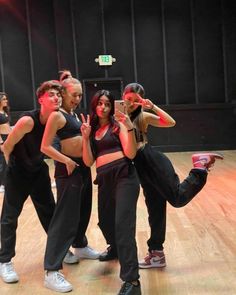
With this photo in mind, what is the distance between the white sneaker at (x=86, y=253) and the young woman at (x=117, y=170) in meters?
0.58

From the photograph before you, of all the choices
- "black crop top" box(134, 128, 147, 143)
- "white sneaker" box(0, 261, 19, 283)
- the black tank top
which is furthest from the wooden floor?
"black crop top" box(134, 128, 147, 143)

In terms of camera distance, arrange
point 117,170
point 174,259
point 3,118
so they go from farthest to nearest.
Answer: point 3,118 < point 174,259 < point 117,170

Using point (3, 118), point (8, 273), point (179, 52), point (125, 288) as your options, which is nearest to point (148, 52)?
point (179, 52)

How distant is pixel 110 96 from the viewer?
261cm

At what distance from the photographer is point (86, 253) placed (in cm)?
Answer: 319

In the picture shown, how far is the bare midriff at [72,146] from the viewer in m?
2.80

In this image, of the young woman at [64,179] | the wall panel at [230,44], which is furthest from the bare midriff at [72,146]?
the wall panel at [230,44]

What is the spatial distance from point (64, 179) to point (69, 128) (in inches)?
13.7

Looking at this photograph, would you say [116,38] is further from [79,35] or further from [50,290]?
[50,290]

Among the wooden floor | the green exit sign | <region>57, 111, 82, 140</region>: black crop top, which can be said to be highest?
the green exit sign

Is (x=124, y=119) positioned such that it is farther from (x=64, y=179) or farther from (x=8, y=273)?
(x=8, y=273)

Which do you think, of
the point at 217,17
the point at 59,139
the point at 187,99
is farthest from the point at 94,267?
the point at 217,17

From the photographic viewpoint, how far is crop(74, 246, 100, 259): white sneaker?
10.5ft

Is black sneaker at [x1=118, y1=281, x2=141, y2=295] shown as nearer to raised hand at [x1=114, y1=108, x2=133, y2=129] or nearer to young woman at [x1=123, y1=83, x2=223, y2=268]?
young woman at [x1=123, y1=83, x2=223, y2=268]
